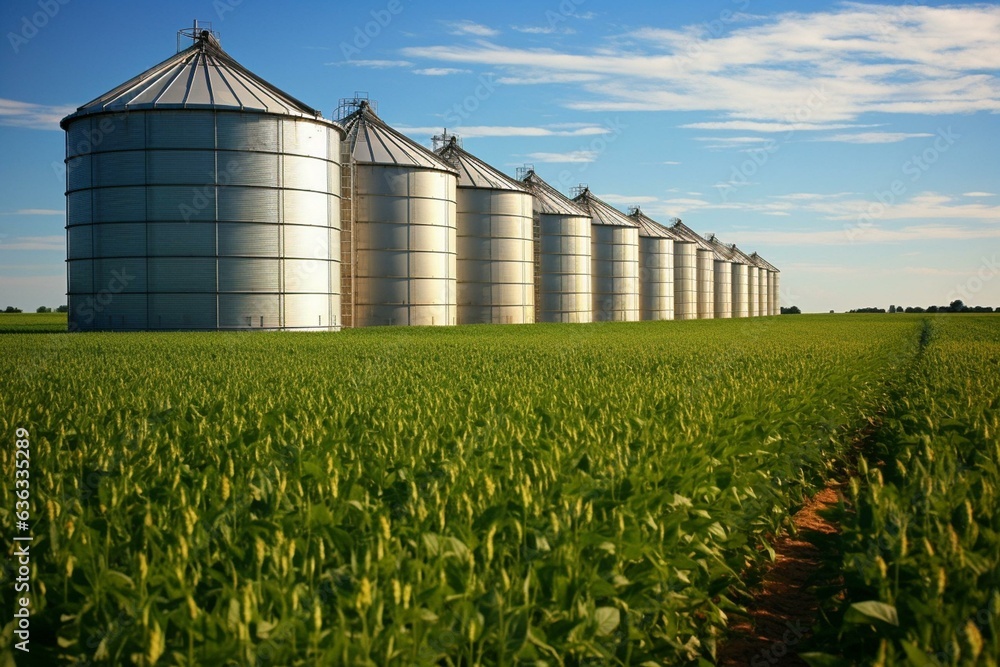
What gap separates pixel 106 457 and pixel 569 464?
336 centimetres

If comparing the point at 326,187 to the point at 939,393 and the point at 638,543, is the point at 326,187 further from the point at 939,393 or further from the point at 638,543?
the point at 638,543

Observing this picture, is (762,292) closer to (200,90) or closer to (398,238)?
(398,238)

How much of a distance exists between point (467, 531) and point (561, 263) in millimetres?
59008

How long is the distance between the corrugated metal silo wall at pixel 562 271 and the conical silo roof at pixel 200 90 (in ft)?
90.0

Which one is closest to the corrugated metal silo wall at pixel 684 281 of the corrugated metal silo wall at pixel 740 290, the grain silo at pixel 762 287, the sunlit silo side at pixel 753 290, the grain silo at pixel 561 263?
the corrugated metal silo wall at pixel 740 290

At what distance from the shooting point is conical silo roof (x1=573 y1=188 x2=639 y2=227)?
2817 inches

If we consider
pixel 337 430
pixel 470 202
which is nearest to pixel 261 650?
pixel 337 430

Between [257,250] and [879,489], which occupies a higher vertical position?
[257,250]

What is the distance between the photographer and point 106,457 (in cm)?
596

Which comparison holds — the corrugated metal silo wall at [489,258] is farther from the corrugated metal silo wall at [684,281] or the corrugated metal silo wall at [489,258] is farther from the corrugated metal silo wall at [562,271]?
the corrugated metal silo wall at [684,281]

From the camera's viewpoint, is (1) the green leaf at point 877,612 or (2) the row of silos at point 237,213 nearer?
(1) the green leaf at point 877,612

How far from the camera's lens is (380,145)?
46.0m

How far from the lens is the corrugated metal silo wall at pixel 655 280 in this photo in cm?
8062

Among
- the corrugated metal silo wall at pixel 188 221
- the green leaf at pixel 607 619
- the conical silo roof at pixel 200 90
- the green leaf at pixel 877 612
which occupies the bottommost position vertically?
the green leaf at pixel 607 619
